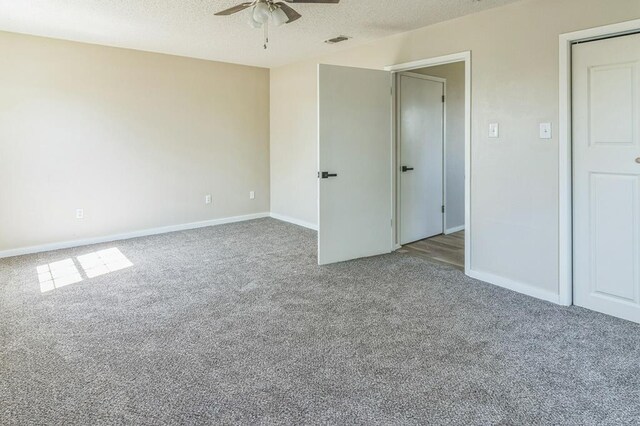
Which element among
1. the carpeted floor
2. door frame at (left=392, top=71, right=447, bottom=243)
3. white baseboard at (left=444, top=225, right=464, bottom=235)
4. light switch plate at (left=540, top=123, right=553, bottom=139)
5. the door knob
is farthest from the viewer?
white baseboard at (left=444, top=225, right=464, bottom=235)

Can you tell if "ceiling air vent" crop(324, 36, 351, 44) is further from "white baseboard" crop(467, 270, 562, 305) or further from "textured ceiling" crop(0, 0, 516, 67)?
"white baseboard" crop(467, 270, 562, 305)

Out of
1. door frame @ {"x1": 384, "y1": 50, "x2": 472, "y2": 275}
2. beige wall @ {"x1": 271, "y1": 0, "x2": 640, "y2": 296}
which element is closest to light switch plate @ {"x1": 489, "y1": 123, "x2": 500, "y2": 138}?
beige wall @ {"x1": 271, "y1": 0, "x2": 640, "y2": 296}

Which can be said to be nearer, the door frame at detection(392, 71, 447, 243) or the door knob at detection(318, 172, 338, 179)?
the door knob at detection(318, 172, 338, 179)

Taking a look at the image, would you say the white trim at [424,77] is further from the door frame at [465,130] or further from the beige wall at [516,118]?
the beige wall at [516,118]

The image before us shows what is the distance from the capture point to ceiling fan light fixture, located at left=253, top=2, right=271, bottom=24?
2787 mm

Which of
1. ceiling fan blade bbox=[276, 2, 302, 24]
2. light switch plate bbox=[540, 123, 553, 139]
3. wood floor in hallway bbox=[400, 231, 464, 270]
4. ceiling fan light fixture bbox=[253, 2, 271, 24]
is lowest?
wood floor in hallway bbox=[400, 231, 464, 270]

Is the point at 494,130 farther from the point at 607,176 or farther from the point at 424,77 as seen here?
the point at 424,77

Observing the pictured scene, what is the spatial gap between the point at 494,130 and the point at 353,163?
142 cm

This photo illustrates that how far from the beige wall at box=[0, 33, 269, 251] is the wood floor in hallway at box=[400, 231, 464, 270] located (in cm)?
296

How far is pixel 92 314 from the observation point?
297 centimetres

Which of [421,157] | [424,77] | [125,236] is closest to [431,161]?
[421,157]

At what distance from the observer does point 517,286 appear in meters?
3.41

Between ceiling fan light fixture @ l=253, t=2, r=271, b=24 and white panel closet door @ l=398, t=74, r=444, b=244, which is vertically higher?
ceiling fan light fixture @ l=253, t=2, r=271, b=24

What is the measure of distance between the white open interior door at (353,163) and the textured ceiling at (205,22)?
0.50m
